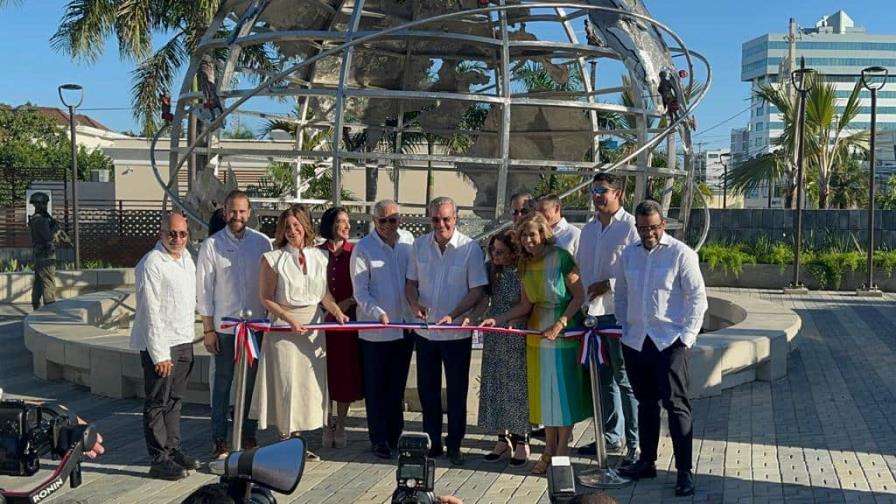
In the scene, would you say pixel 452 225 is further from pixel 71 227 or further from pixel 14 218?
pixel 14 218

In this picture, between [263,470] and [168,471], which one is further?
[168,471]

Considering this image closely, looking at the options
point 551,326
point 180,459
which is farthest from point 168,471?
point 551,326

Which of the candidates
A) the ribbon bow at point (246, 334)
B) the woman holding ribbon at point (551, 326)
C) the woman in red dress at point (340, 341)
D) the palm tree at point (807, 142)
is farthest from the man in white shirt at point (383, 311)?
the palm tree at point (807, 142)

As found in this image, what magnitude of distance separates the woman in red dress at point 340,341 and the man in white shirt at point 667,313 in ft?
6.17

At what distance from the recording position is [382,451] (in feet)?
20.6

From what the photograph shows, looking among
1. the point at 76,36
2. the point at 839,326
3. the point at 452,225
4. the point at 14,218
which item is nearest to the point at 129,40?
the point at 76,36

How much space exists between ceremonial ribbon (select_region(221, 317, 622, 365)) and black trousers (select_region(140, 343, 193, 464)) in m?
0.33

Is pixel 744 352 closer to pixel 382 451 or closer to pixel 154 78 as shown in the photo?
pixel 382 451

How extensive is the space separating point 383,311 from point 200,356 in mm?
2168

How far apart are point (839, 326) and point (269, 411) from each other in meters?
9.46

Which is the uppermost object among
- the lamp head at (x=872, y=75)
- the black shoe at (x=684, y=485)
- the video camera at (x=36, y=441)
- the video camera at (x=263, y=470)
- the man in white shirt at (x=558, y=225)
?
the lamp head at (x=872, y=75)

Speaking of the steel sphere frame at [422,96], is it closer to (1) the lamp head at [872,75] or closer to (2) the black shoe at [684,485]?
(2) the black shoe at [684,485]

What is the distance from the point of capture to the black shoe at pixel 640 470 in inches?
225

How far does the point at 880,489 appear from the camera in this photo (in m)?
5.49
